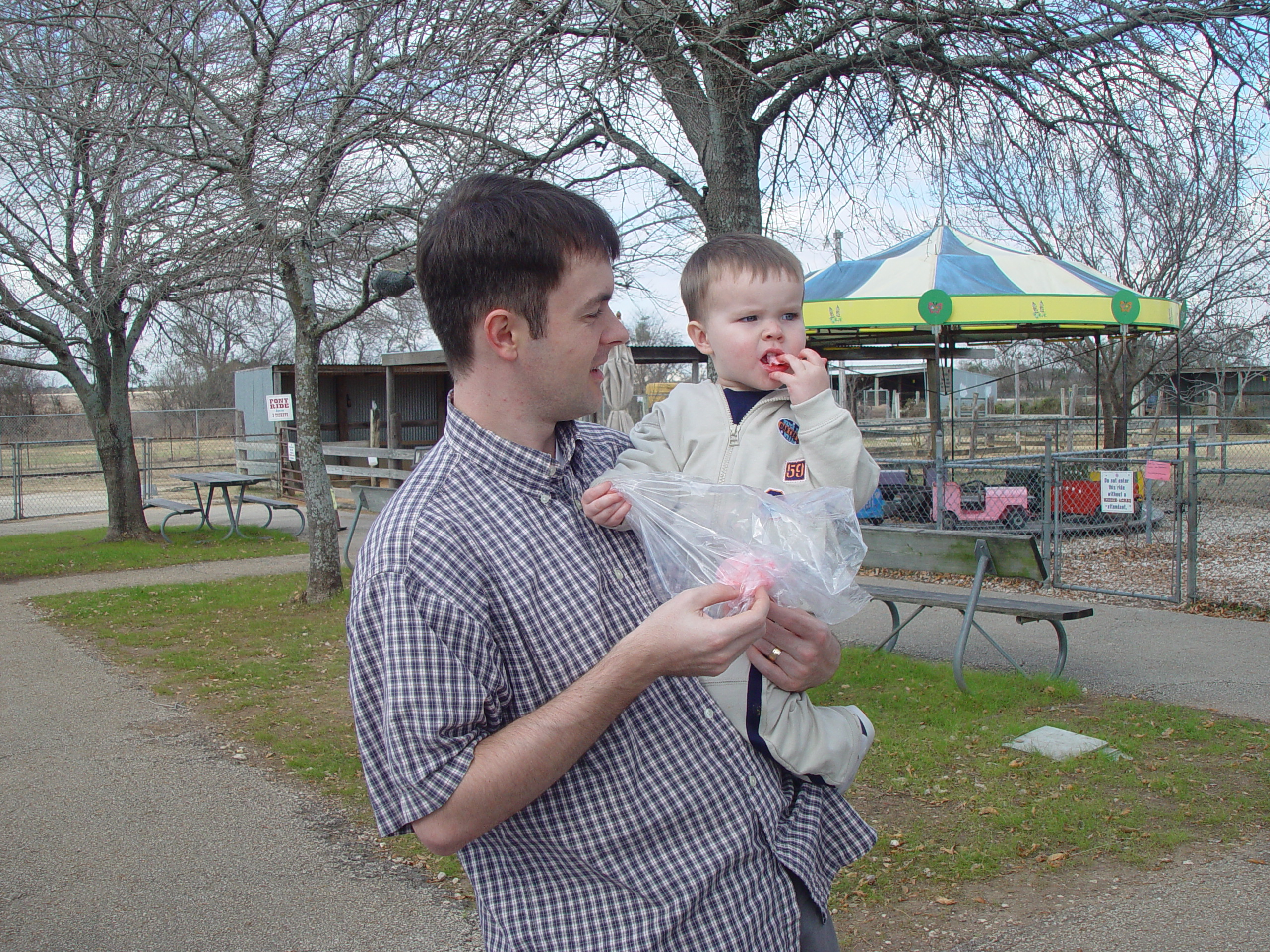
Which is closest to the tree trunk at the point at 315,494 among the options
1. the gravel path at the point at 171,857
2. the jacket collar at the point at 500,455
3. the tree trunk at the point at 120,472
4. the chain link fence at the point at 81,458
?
the gravel path at the point at 171,857

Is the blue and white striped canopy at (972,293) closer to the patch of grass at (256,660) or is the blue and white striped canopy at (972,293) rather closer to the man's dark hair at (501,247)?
the patch of grass at (256,660)

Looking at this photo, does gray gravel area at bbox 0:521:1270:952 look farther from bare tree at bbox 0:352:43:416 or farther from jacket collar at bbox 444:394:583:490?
bare tree at bbox 0:352:43:416

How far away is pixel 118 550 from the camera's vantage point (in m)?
13.2

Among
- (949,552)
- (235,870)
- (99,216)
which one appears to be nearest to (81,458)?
(99,216)

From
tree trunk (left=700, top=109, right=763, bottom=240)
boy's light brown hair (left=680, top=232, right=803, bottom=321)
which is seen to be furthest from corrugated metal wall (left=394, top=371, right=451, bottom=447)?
boy's light brown hair (left=680, top=232, right=803, bottom=321)

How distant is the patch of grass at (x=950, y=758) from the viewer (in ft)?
13.2

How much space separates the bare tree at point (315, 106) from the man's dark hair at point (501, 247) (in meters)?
3.43

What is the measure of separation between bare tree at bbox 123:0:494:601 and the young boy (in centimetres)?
303

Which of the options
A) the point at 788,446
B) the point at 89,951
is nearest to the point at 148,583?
the point at 89,951

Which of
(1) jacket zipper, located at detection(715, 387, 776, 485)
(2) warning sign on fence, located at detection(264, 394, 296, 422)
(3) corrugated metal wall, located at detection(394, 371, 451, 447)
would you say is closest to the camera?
(1) jacket zipper, located at detection(715, 387, 776, 485)

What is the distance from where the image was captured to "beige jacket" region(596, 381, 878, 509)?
1935mm

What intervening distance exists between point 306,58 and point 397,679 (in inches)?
201

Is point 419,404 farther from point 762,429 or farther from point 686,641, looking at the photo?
point 686,641

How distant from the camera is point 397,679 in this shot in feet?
4.35
